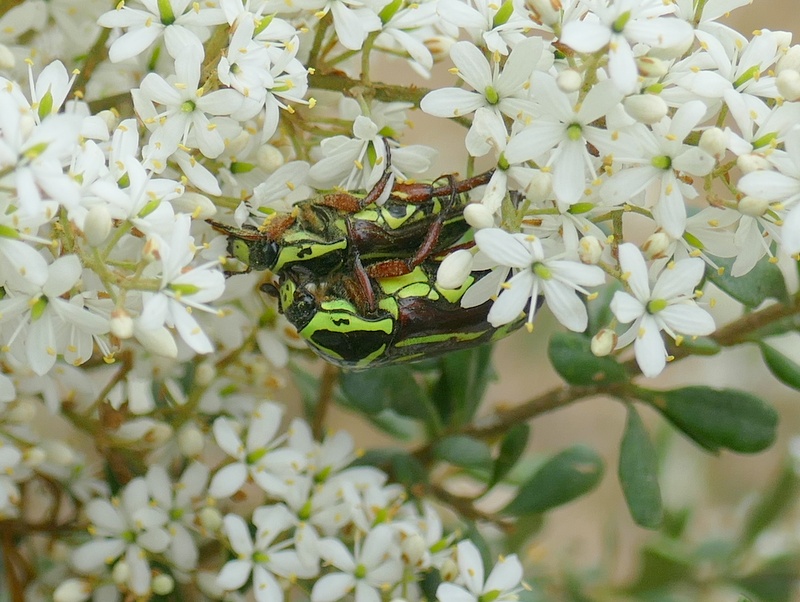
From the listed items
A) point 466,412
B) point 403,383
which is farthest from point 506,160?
point 466,412

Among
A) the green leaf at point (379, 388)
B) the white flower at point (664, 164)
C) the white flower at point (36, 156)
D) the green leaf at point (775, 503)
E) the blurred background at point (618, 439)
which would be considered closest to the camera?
the white flower at point (36, 156)

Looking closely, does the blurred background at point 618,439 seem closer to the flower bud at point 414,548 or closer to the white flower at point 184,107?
the flower bud at point 414,548

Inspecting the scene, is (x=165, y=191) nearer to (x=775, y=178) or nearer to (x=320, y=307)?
(x=320, y=307)

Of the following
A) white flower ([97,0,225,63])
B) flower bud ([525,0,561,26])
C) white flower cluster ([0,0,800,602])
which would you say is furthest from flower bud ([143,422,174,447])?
flower bud ([525,0,561,26])

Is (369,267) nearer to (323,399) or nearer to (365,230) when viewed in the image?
(365,230)

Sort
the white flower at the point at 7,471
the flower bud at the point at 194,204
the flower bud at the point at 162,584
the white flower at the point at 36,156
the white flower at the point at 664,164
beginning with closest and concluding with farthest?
the white flower at the point at 36,156
the white flower at the point at 664,164
the flower bud at the point at 194,204
the white flower at the point at 7,471
the flower bud at the point at 162,584

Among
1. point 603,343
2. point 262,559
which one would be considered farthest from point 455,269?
point 262,559

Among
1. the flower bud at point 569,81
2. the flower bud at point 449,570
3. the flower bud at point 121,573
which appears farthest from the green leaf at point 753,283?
the flower bud at point 121,573
